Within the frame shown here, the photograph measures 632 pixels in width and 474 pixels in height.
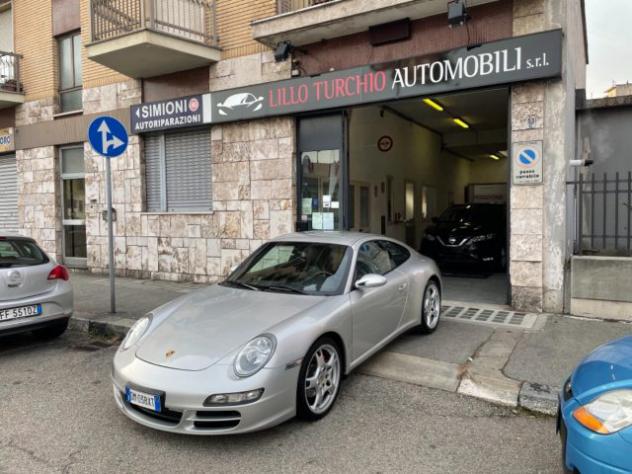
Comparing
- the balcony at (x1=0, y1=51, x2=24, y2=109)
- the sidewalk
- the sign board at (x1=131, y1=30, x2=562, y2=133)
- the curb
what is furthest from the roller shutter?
the curb

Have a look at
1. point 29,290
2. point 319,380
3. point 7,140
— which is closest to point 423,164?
point 7,140

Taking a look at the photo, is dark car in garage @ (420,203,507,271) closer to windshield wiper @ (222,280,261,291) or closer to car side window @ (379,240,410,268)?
car side window @ (379,240,410,268)

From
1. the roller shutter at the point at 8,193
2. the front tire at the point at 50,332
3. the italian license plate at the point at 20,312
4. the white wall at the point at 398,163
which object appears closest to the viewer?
the italian license plate at the point at 20,312

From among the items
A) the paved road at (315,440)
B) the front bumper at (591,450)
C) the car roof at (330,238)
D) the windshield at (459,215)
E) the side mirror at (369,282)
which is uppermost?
the windshield at (459,215)

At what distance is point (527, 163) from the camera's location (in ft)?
22.0

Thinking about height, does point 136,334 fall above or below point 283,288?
below

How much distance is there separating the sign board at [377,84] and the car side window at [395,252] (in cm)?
275

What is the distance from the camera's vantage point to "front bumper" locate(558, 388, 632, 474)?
2.21 metres

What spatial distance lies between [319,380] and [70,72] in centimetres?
1147

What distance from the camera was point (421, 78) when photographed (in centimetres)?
723

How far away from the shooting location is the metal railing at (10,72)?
12.6m

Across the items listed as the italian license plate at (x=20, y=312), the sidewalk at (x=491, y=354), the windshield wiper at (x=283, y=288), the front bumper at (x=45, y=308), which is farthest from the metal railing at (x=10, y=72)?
the windshield wiper at (x=283, y=288)

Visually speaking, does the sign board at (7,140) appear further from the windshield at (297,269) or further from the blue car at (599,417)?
the blue car at (599,417)

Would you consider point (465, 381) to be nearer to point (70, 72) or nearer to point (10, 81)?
point (70, 72)
